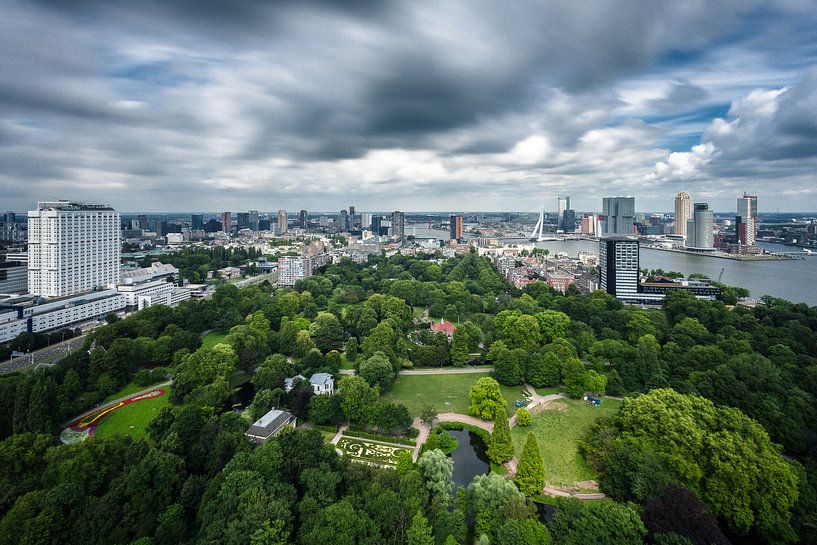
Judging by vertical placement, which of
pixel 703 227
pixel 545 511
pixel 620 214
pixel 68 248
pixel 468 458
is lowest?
pixel 545 511

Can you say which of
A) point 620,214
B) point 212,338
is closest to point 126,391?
point 212,338

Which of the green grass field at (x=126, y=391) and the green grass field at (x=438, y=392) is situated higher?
the green grass field at (x=438, y=392)

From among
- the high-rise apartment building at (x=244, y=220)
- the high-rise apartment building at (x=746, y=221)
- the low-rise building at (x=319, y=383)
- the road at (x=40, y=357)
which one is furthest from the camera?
the high-rise apartment building at (x=244, y=220)

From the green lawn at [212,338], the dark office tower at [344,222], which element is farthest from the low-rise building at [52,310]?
the dark office tower at [344,222]

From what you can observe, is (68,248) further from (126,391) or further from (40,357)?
(126,391)

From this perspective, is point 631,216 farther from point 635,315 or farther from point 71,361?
point 71,361

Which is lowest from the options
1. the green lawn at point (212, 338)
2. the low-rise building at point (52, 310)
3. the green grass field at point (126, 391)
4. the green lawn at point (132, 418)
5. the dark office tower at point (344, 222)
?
the green lawn at point (132, 418)

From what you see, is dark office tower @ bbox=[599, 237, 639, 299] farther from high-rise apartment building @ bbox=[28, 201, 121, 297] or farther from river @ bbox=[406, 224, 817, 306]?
high-rise apartment building @ bbox=[28, 201, 121, 297]

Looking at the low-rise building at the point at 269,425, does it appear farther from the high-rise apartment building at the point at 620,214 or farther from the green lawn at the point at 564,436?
the high-rise apartment building at the point at 620,214
